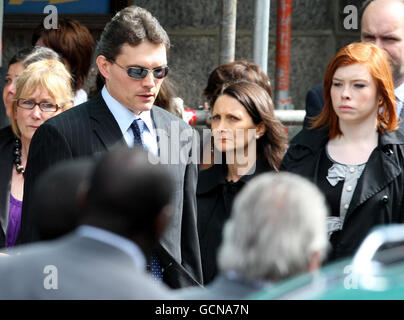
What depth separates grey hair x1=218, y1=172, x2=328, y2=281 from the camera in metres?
2.59

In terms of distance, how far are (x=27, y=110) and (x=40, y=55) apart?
0.61 meters

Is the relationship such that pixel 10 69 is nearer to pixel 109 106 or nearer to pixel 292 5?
pixel 109 106

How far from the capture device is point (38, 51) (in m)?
5.85

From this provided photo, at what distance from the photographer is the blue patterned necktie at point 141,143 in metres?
4.61

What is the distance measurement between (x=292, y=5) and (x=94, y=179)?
211 inches

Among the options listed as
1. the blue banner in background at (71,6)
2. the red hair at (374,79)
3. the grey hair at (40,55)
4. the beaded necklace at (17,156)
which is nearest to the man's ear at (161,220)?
the red hair at (374,79)

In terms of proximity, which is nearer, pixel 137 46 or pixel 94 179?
pixel 94 179

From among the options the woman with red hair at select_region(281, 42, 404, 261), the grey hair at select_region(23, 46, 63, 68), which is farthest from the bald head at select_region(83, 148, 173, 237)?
the grey hair at select_region(23, 46, 63, 68)

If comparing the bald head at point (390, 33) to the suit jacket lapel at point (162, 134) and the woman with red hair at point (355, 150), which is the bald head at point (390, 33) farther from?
the suit jacket lapel at point (162, 134)

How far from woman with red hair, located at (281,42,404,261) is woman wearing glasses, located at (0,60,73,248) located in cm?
131

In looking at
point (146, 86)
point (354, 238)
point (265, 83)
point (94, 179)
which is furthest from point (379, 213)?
point (94, 179)

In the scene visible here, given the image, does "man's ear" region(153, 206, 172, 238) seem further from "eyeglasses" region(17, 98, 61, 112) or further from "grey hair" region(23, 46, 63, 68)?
"grey hair" region(23, 46, 63, 68)

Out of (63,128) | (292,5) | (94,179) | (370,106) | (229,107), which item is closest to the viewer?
(94,179)

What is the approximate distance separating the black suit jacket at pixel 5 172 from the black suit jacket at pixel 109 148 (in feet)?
1.63
